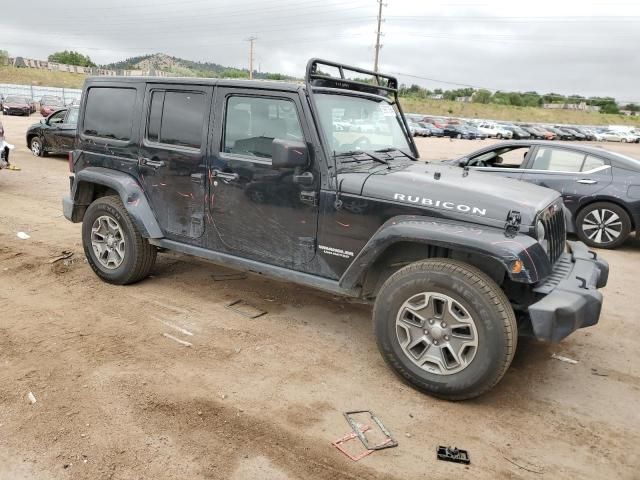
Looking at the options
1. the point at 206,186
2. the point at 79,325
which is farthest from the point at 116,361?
the point at 206,186

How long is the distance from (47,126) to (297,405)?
14.6 metres

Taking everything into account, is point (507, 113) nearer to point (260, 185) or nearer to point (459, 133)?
point (459, 133)

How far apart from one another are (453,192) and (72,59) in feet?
501

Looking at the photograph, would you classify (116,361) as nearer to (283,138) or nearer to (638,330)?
(283,138)

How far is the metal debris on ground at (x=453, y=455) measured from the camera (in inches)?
116

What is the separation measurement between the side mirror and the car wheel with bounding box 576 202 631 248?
6023 mm

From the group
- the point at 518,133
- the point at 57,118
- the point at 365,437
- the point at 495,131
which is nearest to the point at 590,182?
the point at 365,437

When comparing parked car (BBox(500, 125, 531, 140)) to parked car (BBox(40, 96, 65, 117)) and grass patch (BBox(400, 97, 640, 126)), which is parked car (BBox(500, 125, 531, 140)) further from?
parked car (BBox(40, 96, 65, 117))

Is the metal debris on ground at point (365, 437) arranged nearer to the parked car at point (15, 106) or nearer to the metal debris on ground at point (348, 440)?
the metal debris on ground at point (348, 440)

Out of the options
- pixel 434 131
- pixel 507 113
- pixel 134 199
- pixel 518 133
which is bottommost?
pixel 134 199

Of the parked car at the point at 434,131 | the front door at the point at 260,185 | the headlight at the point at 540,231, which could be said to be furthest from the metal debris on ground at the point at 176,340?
the parked car at the point at 434,131

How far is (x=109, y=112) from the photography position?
17.2 feet

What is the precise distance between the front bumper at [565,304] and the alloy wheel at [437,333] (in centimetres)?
41

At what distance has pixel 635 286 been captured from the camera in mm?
6324
